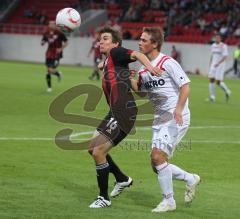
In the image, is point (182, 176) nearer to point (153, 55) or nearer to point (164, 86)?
point (164, 86)

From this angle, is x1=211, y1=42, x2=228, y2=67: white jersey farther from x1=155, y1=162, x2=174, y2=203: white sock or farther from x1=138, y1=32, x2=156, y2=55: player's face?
x1=155, y1=162, x2=174, y2=203: white sock

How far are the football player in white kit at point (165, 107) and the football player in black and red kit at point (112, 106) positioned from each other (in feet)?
0.70

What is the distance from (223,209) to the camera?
9141 mm

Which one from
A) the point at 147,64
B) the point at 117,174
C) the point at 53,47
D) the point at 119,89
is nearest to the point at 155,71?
the point at 147,64

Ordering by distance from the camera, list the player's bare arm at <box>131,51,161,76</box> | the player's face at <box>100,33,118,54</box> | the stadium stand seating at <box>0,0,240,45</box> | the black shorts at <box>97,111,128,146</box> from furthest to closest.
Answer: the stadium stand seating at <box>0,0,240,45</box> < the player's face at <box>100,33,118,54</box> < the black shorts at <box>97,111,128,146</box> < the player's bare arm at <box>131,51,161,76</box>

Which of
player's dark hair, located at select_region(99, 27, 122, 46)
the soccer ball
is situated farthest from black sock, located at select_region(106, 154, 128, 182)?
the soccer ball

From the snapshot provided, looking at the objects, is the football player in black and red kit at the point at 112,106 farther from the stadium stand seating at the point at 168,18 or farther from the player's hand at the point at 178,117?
the stadium stand seating at the point at 168,18

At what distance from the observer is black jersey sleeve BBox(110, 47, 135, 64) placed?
29.8 ft

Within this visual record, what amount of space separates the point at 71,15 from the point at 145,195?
540 centimetres

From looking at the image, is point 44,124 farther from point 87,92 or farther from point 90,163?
point 87,92

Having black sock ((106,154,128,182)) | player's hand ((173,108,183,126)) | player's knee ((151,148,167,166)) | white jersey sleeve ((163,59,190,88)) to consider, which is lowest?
black sock ((106,154,128,182))

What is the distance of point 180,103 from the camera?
878cm

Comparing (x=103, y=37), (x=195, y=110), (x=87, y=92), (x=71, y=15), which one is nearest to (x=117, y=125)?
(x=103, y=37)

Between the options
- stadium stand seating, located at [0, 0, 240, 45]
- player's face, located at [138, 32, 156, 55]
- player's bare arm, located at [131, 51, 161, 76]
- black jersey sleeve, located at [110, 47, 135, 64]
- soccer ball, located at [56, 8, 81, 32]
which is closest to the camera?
player's bare arm, located at [131, 51, 161, 76]
